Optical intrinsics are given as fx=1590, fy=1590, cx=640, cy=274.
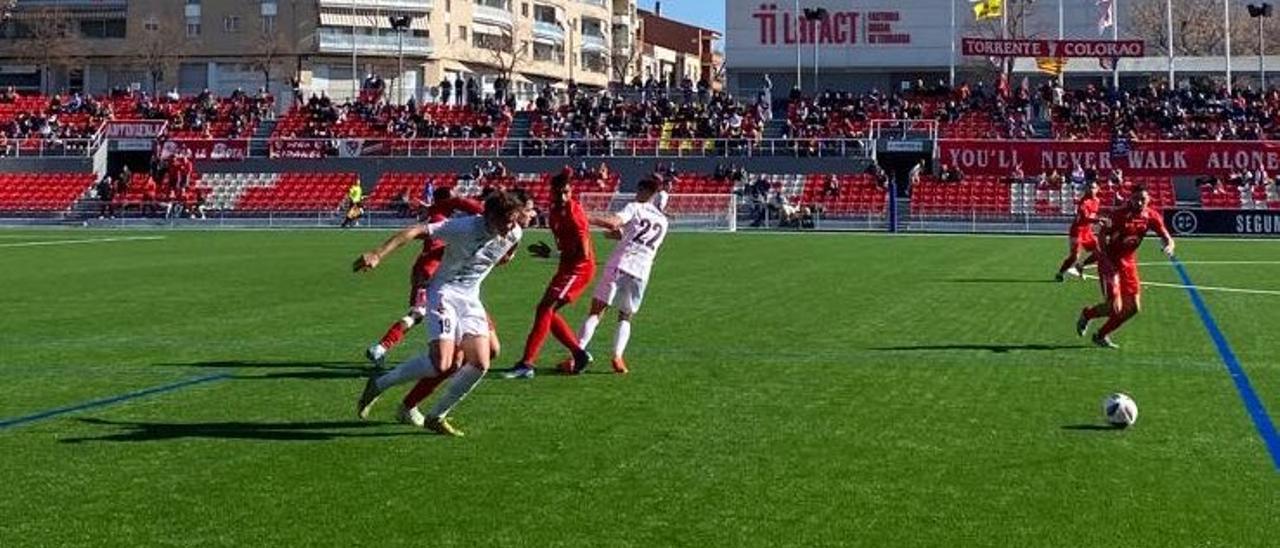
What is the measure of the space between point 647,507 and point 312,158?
61.5 metres

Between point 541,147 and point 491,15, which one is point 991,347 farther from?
point 491,15

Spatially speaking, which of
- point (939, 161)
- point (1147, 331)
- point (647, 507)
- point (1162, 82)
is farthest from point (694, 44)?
point (647, 507)

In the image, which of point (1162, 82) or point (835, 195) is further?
point (1162, 82)

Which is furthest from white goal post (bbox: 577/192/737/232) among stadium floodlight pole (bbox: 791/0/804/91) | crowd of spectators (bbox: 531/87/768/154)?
stadium floodlight pole (bbox: 791/0/804/91)

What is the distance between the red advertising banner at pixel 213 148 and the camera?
6844 cm

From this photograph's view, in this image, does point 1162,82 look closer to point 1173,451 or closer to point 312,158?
point 312,158

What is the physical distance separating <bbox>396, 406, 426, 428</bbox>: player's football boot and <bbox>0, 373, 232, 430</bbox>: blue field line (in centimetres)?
283

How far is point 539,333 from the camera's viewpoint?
14766mm

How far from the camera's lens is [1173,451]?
10.8 metres

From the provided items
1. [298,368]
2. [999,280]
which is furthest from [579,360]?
[999,280]

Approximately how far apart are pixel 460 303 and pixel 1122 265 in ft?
31.7

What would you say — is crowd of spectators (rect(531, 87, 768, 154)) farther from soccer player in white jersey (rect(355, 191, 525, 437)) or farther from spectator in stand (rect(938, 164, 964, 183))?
soccer player in white jersey (rect(355, 191, 525, 437))

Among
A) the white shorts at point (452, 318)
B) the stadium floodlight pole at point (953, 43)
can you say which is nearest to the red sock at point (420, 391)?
the white shorts at point (452, 318)

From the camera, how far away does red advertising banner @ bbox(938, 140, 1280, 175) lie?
60938 mm
